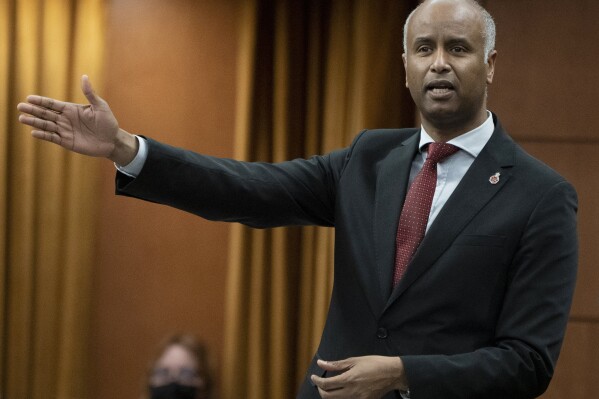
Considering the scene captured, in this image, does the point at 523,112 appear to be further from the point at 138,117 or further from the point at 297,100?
the point at 138,117

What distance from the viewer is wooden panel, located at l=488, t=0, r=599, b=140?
3.58 metres

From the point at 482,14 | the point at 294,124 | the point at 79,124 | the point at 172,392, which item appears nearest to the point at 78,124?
the point at 79,124

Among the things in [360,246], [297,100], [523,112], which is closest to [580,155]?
[523,112]

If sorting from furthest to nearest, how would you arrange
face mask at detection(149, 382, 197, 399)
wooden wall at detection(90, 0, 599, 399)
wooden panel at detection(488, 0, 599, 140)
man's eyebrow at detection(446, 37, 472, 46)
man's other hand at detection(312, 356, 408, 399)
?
wooden wall at detection(90, 0, 599, 399) < wooden panel at detection(488, 0, 599, 140) < face mask at detection(149, 382, 197, 399) < man's eyebrow at detection(446, 37, 472, 46) < man's other hand at detection(312, 356, 408, 399)

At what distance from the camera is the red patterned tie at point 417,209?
1.90 metres

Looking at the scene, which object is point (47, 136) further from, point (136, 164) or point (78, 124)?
point (136, 164)

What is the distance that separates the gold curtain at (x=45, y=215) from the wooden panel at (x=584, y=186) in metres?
1.68

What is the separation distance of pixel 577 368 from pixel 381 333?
1955mm

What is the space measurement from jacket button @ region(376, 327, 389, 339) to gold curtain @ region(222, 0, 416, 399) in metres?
1.71

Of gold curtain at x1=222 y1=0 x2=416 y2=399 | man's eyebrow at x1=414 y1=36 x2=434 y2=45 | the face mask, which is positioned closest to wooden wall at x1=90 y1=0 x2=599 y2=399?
gold curtain at x1=222 y1=0 x2=416 y2=399

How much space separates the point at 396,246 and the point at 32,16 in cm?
224

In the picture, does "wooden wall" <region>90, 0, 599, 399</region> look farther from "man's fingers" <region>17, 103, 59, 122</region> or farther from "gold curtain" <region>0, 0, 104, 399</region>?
"man's fingers" <region>17, 103, 59, 122</region>

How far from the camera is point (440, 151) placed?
1.96 metres

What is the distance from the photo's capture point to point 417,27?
6.51ft
